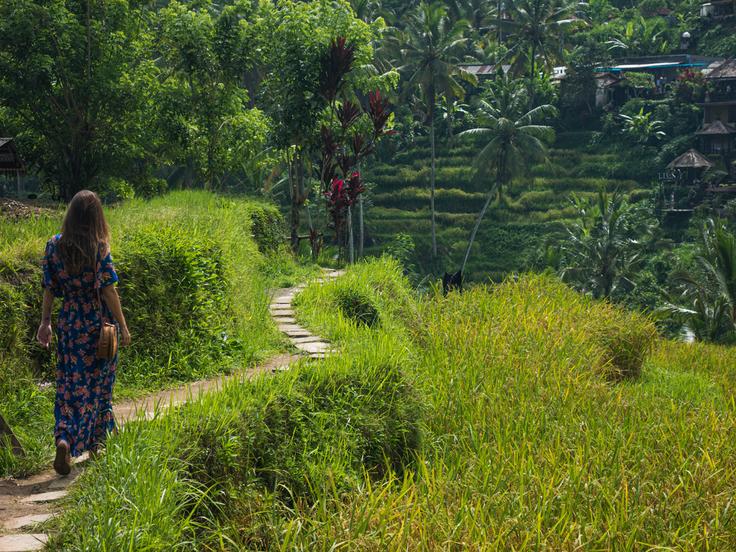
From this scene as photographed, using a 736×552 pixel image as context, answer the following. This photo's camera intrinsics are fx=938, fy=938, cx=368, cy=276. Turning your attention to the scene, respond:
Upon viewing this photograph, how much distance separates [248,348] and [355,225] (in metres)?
34.1

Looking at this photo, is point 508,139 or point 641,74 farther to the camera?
point 641,74

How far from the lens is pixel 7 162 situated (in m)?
13.6

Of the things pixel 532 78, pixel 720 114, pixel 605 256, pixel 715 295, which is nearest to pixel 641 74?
pixel 720 114

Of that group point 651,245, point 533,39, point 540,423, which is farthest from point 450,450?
point 533,39

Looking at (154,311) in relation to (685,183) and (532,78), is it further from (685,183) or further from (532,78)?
(532,78)

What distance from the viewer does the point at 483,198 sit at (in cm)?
4241

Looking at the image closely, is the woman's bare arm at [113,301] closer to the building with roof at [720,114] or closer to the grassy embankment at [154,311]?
the grassy embankment at [154,311]

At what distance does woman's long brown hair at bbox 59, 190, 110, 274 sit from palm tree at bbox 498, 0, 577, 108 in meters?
40.4

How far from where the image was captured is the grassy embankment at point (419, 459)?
4469 mm

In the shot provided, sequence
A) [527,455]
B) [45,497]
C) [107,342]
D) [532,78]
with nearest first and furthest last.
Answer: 1. [45,497]
2. [107,342]
3. [527,455]
4. [532,78]

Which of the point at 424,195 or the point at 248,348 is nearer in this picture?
the point at 248,348

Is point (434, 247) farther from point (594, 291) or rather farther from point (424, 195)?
point (594, 291)

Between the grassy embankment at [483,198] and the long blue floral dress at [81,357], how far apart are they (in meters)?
31.6

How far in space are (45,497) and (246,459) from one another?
1.09 m
